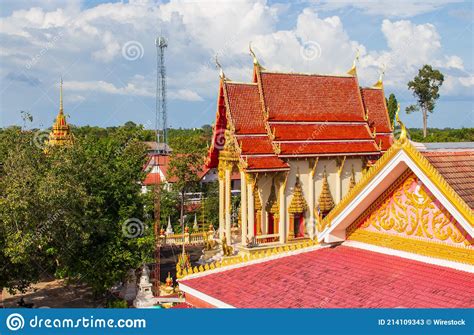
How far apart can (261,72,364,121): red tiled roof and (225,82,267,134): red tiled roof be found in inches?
18.5

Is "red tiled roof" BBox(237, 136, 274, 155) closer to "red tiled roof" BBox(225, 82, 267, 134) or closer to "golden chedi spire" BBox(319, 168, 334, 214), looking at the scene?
"red tiled roof" BBox(225, 82, 267, 134)

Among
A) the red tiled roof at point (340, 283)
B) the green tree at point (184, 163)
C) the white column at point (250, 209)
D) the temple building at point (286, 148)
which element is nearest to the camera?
the red tiled roof at point (340, 283)

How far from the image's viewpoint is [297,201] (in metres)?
21.6

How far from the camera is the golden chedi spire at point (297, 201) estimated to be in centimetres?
2147

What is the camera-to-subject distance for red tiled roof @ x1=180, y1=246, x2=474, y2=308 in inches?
251

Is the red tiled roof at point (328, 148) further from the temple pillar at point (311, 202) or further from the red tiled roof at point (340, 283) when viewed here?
the red tiled roof at point (340, 283)

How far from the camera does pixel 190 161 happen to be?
34531 millimetres

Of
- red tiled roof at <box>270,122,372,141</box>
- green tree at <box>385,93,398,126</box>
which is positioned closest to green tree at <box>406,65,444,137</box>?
green tree at <box>385,93,398,126</box>

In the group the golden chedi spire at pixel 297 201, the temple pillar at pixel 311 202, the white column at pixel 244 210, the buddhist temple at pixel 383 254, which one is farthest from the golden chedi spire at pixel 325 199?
the buddhist temple at pixel 383 254

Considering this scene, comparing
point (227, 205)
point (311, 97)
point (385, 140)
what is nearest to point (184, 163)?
point (227, 205)

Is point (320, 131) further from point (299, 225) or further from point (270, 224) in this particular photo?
point (270, 224)

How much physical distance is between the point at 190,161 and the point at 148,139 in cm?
5949

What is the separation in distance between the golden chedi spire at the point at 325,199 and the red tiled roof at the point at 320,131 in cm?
174

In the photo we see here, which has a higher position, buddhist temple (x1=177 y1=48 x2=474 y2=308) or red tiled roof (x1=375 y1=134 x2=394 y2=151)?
red tiled roof (x1=375 y1=134 x2=394 y2=151)
